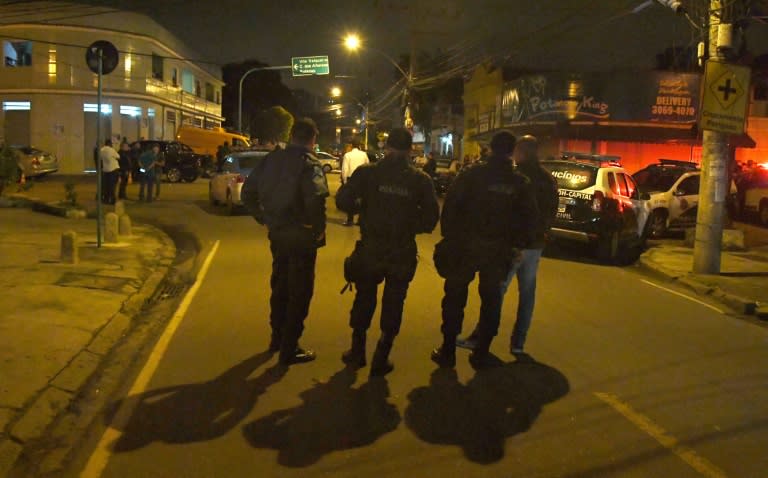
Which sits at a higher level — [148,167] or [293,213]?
[293,213]

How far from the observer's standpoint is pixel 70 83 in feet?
129

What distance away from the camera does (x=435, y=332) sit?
7.70 meters

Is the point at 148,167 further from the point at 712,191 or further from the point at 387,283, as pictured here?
the point at 387,283

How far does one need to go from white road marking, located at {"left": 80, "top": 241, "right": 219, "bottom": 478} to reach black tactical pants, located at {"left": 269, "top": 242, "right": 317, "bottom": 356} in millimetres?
1125

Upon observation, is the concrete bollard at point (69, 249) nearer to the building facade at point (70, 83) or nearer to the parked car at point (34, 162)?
the parked car at point (34, 162)

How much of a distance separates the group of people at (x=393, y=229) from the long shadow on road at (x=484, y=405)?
1.10 feet

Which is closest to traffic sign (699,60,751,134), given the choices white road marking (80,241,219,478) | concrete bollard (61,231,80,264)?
white road marking (80,241,219,478)

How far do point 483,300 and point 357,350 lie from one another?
1.09m

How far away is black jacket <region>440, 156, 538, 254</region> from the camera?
6.05 meters

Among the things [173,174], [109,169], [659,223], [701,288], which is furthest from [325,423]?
[173,174]

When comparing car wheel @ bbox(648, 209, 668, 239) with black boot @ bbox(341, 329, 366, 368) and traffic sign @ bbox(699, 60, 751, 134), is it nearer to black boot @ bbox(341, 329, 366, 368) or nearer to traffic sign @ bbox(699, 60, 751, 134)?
traffic sign @ bbox(699, 60, 751, 134)

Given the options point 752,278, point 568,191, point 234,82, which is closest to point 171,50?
point 234,82

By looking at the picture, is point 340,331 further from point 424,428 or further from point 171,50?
point 171,50

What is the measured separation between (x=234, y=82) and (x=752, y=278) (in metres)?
67.5
